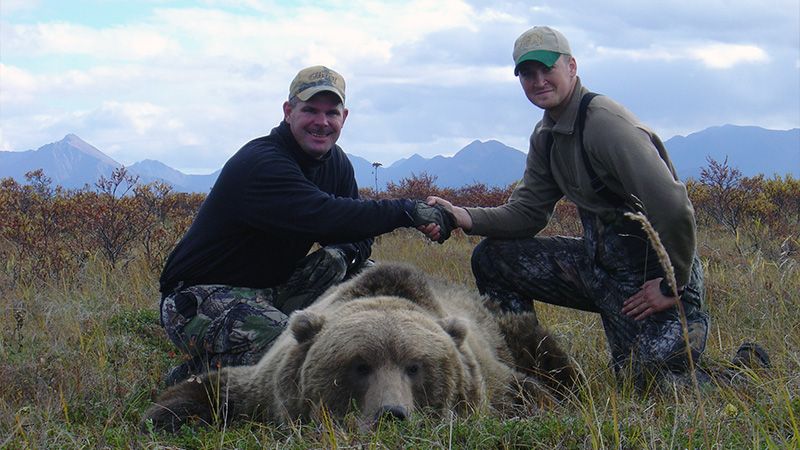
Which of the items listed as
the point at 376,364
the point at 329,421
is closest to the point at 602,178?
the point at 376,364

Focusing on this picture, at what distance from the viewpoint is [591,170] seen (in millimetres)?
4918

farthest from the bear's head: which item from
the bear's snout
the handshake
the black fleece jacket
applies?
the handshake

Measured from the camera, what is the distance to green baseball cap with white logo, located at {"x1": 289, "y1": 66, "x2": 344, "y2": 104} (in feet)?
17.2

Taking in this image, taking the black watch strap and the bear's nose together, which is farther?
the black watch strap

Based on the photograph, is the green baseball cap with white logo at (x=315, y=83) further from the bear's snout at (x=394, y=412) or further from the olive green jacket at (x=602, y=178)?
the bear's snout at (x=394, y=412)

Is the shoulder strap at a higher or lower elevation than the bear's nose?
higher

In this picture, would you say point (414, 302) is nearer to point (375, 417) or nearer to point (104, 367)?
point (375, 417)

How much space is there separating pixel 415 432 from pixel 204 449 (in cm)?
87

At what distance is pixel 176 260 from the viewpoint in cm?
539

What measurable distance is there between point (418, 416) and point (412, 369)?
451mm

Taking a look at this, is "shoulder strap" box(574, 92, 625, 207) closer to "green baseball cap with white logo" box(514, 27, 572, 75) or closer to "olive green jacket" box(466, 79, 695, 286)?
"olive green jacket" box(466, 79, 695, 286)

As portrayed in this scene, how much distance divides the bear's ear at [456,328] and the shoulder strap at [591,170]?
4.15ft

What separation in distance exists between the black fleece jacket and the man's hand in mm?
1338

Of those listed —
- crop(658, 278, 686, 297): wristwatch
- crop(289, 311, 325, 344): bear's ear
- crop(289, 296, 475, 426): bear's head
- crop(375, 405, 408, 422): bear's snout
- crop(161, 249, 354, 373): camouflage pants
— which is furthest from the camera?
crop(161, 249, 354, 373): camouflage pants
